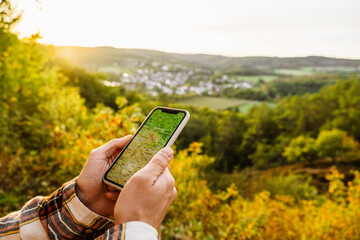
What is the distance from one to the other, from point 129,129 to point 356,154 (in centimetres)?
3090

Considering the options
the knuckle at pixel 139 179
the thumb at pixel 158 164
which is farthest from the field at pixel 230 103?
the knuckle at pixel 139 179

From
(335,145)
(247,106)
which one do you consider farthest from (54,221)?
(247,106)

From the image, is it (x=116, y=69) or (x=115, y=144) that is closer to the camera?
(x=115, y=144)

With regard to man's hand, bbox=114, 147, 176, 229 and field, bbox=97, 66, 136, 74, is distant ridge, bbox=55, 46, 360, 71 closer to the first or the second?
field, bbox=97, 66, 136, 74

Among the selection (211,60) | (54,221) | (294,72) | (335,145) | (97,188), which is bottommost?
(335,145)

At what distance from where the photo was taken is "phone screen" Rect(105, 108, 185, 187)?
1451 millimetres

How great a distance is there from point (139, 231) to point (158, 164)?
1.01ft

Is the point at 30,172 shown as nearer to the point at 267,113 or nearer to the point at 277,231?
the point at 277,231

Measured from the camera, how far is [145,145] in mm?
1524

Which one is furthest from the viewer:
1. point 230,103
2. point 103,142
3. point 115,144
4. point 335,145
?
point 230,103

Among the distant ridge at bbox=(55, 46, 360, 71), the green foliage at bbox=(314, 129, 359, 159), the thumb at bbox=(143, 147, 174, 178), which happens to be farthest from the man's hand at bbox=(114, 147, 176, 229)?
the green foliage at bbox=(314, 129, 359, 159)

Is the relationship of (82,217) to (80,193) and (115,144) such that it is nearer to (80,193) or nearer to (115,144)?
(80,193)

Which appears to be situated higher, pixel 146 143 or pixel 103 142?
pixel 146 143

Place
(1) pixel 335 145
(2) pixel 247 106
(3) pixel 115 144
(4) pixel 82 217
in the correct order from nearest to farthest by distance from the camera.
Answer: (4) pixel 82 217
(3) pixel 115 144
(1) pixel 335 145
(2) pixel 247 106
